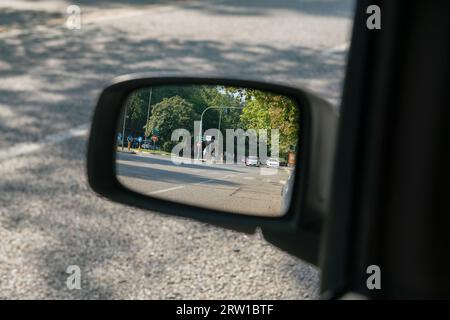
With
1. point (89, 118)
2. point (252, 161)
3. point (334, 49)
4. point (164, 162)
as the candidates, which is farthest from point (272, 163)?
point (334, 49)

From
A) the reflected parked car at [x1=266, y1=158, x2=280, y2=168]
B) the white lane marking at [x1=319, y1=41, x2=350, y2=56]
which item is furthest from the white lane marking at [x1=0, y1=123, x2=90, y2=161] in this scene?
the reflected parked car at [x1=266, y1=158, x2=280, y2=168]

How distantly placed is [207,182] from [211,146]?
0.29 feet

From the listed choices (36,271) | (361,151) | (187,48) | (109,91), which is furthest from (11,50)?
(361,151)

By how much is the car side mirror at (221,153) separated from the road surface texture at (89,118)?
1822mm

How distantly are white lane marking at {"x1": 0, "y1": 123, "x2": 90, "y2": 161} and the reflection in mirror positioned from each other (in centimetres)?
393

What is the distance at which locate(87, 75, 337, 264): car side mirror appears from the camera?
4.81 ft

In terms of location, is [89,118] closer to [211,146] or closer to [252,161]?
[211,146]

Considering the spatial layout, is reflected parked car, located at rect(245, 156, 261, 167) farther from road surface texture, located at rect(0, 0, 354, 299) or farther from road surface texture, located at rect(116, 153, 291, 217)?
road surface texture, located at rect(0, 0, 354, 299)

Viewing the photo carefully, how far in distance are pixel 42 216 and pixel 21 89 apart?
3366mm

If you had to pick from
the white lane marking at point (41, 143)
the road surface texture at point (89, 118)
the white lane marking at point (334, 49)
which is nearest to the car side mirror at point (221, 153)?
A: the road surface texture at point (89, 118)

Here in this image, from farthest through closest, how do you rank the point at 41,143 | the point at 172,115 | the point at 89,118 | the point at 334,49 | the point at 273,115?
the point at 334,49
the point at 89,118
the point at 41,143
the point at 172,115
the point at 273,115

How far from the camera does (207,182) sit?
65.4 inches

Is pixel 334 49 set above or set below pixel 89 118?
above
